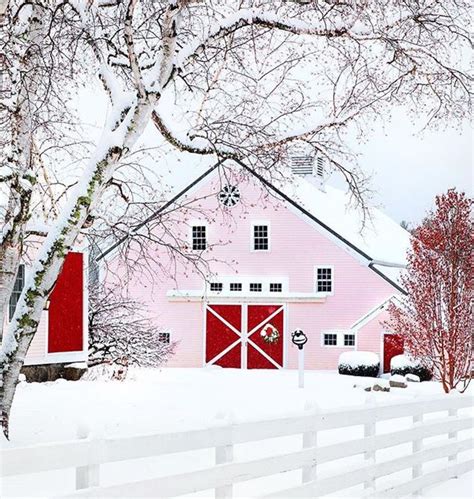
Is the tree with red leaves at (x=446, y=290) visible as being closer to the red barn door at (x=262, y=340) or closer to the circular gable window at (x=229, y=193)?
the circular gable window at (x=229, y=193)

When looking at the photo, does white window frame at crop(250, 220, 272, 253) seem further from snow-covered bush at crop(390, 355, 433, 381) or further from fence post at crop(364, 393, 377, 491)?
fence post at crop(364, 393, 377, 491)

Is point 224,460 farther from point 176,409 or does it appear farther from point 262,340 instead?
point 262,340

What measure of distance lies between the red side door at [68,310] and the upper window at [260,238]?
10504 mm

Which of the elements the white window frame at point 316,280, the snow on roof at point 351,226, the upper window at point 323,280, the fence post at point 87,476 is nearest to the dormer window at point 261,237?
the snow on roof at point 351,226

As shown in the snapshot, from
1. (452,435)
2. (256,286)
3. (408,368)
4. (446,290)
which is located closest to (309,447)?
(452,435)

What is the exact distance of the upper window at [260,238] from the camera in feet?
99.3

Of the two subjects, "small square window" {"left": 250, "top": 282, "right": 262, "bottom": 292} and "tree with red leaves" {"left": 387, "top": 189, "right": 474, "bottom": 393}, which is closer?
"tree with red leaves" {"left": 387, "top": 189, "right": 474, "bottom": 393}

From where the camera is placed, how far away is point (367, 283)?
94.1 feet

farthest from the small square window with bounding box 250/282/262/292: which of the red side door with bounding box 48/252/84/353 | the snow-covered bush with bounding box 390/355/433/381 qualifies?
the red side door with bounding box 48/252/84/353

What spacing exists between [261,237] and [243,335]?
3.35m

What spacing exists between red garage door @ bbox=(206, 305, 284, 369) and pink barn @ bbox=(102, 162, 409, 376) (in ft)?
0.11

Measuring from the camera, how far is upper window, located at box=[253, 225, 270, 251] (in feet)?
99.3

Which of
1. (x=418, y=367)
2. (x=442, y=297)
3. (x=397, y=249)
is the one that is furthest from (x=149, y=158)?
(x=397, y=249)

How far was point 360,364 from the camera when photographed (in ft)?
85.8
